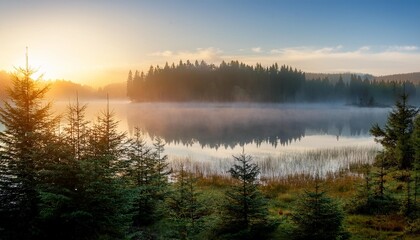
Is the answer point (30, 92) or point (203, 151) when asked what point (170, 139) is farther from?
point (30, 92)

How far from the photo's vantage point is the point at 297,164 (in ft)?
126

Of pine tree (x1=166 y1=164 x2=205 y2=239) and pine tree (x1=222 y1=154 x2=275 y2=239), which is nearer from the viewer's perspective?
pine tree (x1=222 y1=154 x2=275 y2=239)

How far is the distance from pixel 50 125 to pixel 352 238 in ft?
44.5

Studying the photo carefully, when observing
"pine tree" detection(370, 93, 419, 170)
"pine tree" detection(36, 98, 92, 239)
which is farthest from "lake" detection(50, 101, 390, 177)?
"pine tree" detection(36, 98, 92, 239)

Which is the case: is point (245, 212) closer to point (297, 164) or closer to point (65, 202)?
point (65, 202)

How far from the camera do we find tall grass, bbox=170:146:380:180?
111 feet

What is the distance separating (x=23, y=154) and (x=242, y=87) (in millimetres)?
148403

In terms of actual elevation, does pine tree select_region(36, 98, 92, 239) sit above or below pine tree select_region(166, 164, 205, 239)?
above

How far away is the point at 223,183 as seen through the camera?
1196 inches

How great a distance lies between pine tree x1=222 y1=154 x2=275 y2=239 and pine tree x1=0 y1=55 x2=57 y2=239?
7.30 metres

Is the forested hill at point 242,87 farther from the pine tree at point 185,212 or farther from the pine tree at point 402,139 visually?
the pine tree at point 185,212

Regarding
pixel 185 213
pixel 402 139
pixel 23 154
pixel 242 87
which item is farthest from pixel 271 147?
pixel 242 87

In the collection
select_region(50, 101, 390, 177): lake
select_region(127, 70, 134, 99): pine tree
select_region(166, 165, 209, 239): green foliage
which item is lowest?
select_region(50, 101, 390, 177): lake

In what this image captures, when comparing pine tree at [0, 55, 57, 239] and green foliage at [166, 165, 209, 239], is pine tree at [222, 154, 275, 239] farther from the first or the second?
pine tree at [0, 55, 57, 239]
